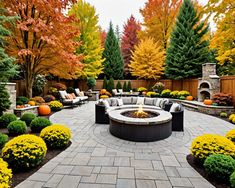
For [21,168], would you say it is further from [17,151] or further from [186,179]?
[186,179]

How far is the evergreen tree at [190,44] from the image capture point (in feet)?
44.5

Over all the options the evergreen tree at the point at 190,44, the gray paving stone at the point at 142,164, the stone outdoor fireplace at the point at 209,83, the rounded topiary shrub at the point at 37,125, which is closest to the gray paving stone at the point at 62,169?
the gray paving stone at the point at 142,164

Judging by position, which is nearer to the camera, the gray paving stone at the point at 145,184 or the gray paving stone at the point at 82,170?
the gray paving stone at the point at 145,184

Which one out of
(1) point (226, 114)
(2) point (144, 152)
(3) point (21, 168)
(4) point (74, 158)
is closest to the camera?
(3) point (21, 168)

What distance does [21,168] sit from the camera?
3111 millimetres

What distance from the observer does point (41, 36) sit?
25.7ft

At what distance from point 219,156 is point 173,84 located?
46.6 ft

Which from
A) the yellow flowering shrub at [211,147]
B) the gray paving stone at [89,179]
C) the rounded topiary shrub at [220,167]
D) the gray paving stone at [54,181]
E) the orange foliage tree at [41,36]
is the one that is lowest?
the gray paving stone at [54,181]

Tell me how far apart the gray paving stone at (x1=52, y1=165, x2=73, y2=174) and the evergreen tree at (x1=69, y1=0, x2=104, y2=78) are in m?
12.8

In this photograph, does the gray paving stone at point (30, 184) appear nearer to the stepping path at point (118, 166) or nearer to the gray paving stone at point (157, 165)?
the stepping path at point (118, 166)

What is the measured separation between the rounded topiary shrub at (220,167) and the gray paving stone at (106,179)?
1736mm

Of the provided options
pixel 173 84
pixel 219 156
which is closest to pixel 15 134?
pixel 219 156

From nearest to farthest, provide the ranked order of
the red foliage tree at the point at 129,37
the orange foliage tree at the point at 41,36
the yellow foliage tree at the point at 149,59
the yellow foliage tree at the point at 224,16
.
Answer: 1. the yellow foliage tree at the point at 224,16
2. the orange foliage tree at the point at 41,36
3. the yellow foliage tree at the point at 149,59
4. the red foliage tree at the point at 129,37

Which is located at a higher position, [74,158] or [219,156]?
[219,156]
